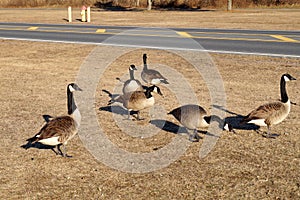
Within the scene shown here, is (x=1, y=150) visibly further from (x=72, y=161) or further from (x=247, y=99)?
(x=247, y=99)

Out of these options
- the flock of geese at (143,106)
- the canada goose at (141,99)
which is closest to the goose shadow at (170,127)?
the flock of geese at (143,106)

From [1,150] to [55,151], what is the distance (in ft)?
3.29

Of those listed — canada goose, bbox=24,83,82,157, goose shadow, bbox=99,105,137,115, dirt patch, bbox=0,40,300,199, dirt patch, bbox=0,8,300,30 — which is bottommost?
dirt patch, bbox=0,40,300,199

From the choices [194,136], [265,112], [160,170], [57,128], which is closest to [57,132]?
[57,128]

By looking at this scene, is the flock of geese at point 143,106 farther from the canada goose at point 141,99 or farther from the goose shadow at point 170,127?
the goose shadow at point 170,127

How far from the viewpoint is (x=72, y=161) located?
22.6ft

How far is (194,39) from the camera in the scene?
71.7ft

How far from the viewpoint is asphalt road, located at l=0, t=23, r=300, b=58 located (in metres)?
18.4

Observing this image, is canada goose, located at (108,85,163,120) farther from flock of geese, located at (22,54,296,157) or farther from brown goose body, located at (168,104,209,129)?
brown goose body, located at (168,104,209,129)

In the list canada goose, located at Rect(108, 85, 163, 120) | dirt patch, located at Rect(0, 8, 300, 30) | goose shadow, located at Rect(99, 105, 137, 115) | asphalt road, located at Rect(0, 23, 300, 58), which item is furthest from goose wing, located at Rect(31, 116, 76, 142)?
dirt patch, located at Rect(0, 8, 300, 30)

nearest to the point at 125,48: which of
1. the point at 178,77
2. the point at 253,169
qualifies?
the point at 178,77

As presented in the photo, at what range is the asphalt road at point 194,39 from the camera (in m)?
18.4

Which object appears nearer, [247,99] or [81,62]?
[247,99]

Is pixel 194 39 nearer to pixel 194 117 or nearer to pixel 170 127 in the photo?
pixel 170 127
